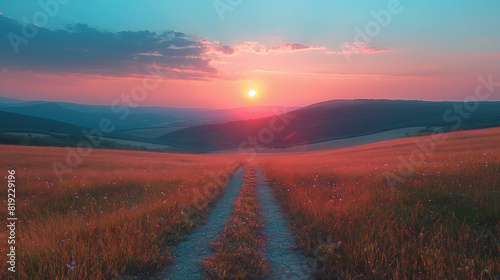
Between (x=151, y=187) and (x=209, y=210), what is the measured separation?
12.1 feet

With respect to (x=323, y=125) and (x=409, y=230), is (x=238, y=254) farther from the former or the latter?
(x=323, y=125)

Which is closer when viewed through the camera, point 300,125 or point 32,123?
point 300,125

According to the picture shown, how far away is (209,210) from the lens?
27.3 ft

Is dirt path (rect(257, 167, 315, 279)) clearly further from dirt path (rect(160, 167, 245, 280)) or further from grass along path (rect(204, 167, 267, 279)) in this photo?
dirt path (rect(160, 167, 245, 280))

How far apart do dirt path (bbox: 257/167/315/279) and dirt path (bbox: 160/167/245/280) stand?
1.29 m

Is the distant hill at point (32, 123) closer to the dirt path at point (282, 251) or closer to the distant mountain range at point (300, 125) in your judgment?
the distant mountain range at point (300, 125)

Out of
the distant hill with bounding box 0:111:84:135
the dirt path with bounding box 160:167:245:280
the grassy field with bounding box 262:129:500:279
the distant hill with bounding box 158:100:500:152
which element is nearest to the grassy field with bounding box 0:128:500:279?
the grassy field with bounding box 262:129:500:279

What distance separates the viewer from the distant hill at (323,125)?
106562mm

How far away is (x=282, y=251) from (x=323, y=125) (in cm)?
11900

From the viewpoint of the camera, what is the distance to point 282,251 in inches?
199

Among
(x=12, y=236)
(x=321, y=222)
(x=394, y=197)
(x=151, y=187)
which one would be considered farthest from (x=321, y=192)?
(x=12, y=236)

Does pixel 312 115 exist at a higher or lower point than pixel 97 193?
higher

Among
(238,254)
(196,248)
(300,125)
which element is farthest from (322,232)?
(300,125)

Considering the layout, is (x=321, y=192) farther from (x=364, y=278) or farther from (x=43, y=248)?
(x=43, y=248)
